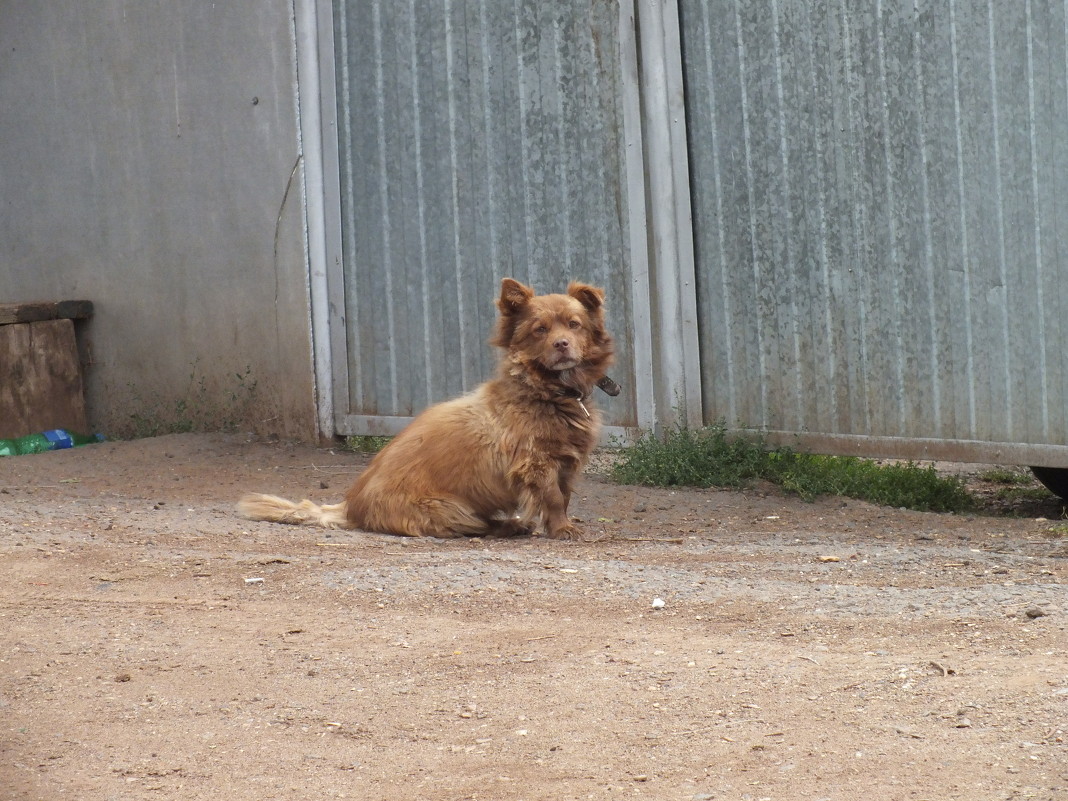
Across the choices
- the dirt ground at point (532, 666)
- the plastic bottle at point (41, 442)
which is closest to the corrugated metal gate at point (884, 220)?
the dirt ground at point (532, 666)

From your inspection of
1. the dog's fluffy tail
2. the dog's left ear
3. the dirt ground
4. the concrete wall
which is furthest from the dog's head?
the concrete wall

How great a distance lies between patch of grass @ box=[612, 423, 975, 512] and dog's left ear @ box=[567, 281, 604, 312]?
1.37 meters

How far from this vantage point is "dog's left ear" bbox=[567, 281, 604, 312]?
647 cm

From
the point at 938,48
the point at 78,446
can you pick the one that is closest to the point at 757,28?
the point at 938,48

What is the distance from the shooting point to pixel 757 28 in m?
7.25

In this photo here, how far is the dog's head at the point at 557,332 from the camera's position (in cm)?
626

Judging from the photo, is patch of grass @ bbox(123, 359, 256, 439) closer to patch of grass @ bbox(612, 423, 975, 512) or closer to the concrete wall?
the concrete wall

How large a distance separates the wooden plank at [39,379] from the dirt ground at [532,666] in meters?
4.24

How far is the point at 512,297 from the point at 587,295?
0.39 metres

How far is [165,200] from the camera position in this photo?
994 cm

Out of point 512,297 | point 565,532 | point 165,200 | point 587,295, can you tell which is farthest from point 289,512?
point 165,200

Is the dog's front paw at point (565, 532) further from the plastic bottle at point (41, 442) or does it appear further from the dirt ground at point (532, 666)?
the plastic bottle at point (41, 442)

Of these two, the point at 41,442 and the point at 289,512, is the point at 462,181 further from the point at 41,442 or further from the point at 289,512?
the point at 41,442

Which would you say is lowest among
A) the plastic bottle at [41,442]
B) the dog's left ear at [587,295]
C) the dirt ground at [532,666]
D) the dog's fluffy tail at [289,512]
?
the dirt ground at [532,666]
